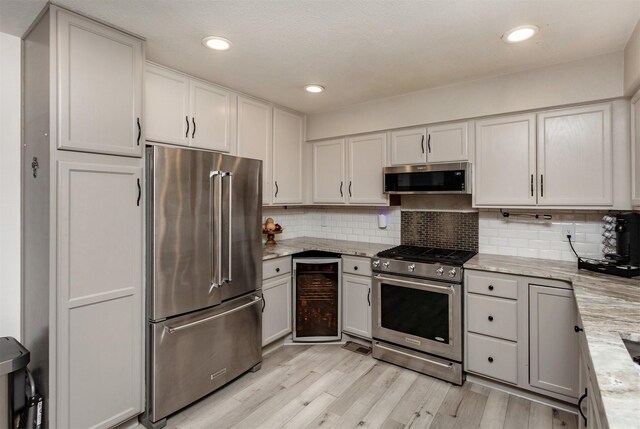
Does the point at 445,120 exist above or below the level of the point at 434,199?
above

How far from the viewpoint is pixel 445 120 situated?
2.91 metres

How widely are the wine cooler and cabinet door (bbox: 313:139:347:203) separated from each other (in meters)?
0.81

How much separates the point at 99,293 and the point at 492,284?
260 centimetres

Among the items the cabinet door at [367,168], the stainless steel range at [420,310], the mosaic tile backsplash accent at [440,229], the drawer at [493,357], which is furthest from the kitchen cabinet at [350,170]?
the drawer at [493,357]

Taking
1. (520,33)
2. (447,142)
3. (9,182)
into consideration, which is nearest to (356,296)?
(447,142)

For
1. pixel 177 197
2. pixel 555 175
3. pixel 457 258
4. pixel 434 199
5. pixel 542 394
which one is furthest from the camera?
pixel 434 199

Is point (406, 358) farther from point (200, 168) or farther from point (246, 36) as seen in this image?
point (246, 36)

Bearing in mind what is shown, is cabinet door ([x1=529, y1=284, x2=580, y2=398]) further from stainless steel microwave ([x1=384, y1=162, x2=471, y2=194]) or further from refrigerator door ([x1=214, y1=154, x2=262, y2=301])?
refrigerator door ([x1=214, y1=154, x2=262, y2=301])

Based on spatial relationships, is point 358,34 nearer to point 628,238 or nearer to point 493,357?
point 628,238

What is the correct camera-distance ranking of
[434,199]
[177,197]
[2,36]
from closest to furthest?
[2,36]
[177,197]
[434,199]

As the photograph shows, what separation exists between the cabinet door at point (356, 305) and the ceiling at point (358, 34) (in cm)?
183

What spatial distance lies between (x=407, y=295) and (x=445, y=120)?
1.56 metres

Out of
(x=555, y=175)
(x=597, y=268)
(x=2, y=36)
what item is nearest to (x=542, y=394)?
(x=597, y=268)

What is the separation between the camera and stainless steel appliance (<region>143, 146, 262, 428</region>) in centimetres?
207
